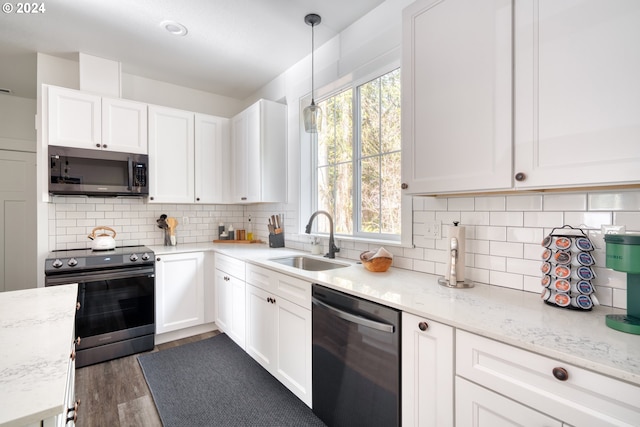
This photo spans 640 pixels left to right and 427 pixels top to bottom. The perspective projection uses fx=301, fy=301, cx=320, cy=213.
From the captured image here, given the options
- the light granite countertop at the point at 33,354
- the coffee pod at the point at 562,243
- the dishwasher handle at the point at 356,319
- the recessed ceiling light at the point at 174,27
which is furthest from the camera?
the recessed ceiling light at the point at 174,27

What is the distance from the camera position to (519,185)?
4.06 feet

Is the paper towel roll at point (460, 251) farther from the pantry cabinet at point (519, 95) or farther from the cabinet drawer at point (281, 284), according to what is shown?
the cabinet drawer at point (281, 284)

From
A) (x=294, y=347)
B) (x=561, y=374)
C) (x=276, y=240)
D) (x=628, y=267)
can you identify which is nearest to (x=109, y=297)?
(x=276, y=240)

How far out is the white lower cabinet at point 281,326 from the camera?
1.84 metres

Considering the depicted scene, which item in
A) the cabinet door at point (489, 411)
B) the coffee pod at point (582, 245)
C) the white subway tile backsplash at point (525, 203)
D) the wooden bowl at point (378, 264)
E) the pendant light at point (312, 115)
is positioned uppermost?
the pendant light at point (312, 115)

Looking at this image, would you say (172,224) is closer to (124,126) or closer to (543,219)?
(124,126)

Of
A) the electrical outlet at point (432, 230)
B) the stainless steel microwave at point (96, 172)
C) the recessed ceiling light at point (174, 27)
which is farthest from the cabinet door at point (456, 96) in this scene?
the stainless steel microwave at point (96, 172)

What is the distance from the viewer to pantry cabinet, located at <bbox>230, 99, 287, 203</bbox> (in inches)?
122

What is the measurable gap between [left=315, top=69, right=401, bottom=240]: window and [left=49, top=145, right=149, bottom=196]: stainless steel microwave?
178 centimetres

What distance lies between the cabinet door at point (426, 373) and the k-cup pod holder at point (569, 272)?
1.68 ft

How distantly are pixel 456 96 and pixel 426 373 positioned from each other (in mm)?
1236

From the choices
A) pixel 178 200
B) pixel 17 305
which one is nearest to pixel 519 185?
pixel 17 305

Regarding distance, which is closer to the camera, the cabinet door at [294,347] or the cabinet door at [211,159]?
the cabinet door at [294,347]

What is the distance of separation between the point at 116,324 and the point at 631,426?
3237 mm
